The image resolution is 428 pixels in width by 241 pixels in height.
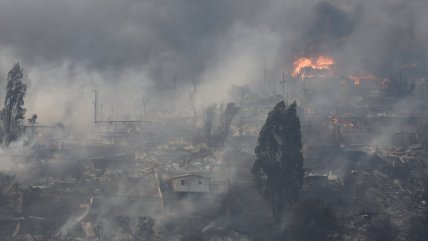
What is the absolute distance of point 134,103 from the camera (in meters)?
126

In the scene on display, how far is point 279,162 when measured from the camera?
48.2 meters

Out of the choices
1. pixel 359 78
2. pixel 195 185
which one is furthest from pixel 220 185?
pixel 359 78

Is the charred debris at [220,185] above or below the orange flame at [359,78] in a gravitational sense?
below

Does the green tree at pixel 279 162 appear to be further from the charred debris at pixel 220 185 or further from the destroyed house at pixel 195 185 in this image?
the destroyed house at pixel 195 185

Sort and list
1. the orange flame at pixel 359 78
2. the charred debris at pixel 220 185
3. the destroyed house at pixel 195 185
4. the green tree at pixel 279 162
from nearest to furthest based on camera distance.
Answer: the charred debris at pixel 220 185, the green tree at pixel 279 162, the destroyed house at pixel 195 185, the orange flame at pixel 359 78

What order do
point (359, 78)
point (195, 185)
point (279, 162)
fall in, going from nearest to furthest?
1. point (279, 162)
2. point (195, 185)
3. point (359, 78)

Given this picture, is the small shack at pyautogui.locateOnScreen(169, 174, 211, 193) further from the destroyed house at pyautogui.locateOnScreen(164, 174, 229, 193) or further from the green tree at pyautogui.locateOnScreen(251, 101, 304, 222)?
the green tree at pyautogui.locateOnScreen(251, 101, 304, 222)

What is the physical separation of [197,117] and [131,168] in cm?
4015

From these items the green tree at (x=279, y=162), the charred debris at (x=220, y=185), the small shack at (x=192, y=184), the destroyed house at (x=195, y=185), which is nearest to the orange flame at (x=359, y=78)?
the charred debris at (x=220, y=185)

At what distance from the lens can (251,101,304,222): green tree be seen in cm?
4734

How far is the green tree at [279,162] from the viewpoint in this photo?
47.3 m

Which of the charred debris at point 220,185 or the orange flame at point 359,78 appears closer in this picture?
the charred debris at point 220,185

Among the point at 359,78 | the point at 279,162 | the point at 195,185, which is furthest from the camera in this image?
the point at 359,78

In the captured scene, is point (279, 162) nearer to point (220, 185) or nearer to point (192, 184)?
point (220, 185)
